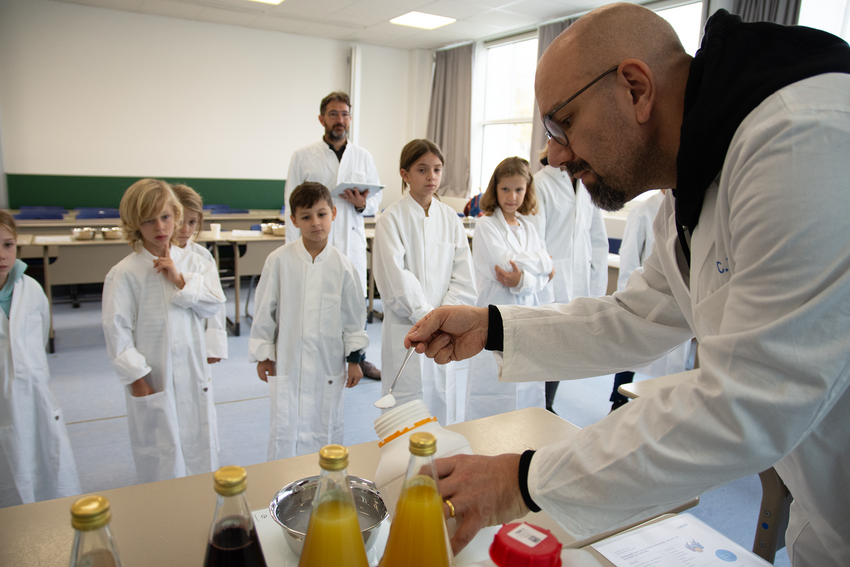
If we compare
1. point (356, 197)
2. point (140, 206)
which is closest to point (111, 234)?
point (356, 197)

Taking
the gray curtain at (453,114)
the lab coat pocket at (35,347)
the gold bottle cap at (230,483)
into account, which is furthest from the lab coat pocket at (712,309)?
the gray curtain at (453,114)

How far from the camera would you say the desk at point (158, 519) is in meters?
0.72

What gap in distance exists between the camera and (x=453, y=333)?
40.7 inches

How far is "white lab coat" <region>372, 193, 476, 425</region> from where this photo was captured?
243 centimetres

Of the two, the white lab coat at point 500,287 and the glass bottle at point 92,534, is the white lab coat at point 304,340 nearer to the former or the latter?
the white lab coat at point 500,287

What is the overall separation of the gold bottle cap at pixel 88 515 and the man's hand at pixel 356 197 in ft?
10.7

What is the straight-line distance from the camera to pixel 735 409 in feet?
1.91

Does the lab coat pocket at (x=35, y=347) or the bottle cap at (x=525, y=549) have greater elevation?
the bottle cap at (x=525, y=549)

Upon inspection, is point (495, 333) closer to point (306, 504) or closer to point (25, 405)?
point (306, 504)

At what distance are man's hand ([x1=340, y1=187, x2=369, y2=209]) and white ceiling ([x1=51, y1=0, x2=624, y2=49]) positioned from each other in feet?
10.2

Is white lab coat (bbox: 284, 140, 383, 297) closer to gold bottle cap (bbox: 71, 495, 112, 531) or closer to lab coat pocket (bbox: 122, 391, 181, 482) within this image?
lab coat pocket (bbox: 122, 391, 181, 482)

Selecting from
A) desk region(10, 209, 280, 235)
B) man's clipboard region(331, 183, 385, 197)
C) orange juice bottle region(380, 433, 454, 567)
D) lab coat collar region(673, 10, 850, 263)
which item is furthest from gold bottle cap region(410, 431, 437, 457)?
desk region(10, 209, 280, 235)

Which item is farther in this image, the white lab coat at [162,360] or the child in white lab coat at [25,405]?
the white lab coat at [162,360]

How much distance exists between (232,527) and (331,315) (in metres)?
1.74
